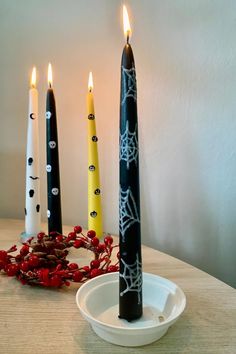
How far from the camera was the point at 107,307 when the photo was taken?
38 centimetres

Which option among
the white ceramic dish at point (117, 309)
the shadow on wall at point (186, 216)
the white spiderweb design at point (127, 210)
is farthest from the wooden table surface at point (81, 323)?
the shadow on wall at point (186, 216)

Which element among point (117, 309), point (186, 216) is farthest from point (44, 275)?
point (186, 216)

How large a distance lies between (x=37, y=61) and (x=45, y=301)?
0.60m

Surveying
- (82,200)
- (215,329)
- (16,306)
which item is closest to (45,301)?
(16,306)

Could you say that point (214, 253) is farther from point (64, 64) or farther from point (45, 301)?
point (64, 64)

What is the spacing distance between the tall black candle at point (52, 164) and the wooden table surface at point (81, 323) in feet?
0.53

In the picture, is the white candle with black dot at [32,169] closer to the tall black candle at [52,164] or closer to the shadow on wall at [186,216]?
the tall black candle at [52,164]

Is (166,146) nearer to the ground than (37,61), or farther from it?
nearer to the ground

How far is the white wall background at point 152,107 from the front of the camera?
678 mm

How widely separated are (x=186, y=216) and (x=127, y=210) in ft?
1.44

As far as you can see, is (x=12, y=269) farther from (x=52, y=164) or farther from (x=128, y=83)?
(x=128, y=83)

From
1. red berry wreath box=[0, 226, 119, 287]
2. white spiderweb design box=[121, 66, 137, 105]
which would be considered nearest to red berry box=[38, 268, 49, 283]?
red berry wreath box=[0, 226, 119, 287]

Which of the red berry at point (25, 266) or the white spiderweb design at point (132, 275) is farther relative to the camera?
the red berry at point (25, 266)

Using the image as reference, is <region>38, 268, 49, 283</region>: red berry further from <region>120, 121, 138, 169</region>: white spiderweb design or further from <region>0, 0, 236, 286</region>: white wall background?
<region>0, 0, 236, 286</region>: white wall background
